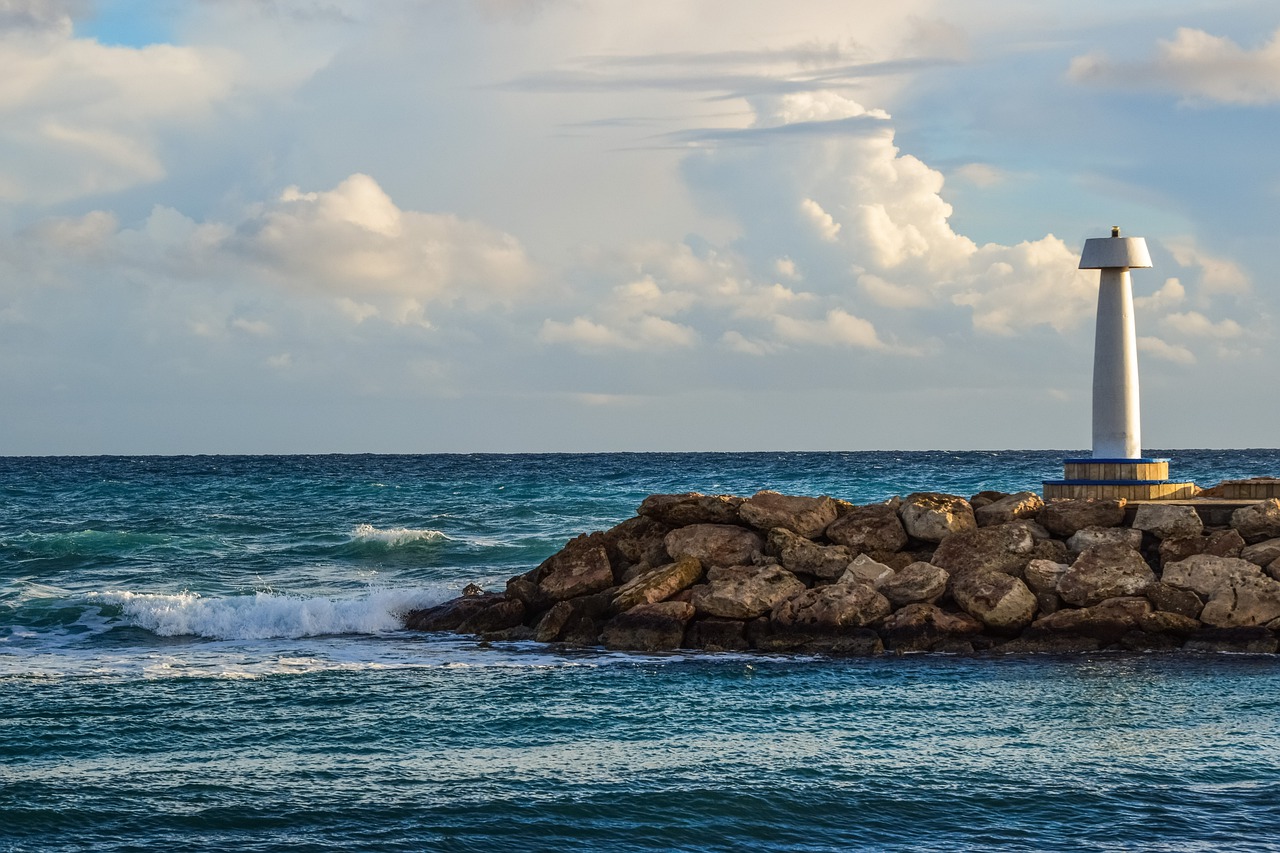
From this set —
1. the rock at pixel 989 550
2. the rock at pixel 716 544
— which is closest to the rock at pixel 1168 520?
the rock at pixel 989 550

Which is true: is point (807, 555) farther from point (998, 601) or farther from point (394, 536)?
point (394, 536)

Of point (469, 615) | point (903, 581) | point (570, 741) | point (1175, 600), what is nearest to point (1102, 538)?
point (1175, 600)

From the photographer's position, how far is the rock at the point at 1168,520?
16812 mm

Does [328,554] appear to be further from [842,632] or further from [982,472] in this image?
[982,472]

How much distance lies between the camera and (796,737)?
38.0 ft

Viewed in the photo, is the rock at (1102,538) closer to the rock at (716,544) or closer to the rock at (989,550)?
the rock at (989,550)

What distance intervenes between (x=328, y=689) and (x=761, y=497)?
22.2 ft

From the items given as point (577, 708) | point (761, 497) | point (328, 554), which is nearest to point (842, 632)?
point (761, 497)

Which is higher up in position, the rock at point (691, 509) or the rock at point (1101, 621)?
the rock at point (691, 509)

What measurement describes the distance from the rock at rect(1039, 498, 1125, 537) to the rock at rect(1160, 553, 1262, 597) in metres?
1.55

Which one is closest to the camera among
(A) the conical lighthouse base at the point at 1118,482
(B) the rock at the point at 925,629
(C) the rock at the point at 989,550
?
(B) the rock at the point at 925,629

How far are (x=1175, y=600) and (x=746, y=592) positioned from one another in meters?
4.86

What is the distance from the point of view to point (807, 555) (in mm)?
17297

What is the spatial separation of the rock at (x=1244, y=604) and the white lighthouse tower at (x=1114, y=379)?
3.77 metres
